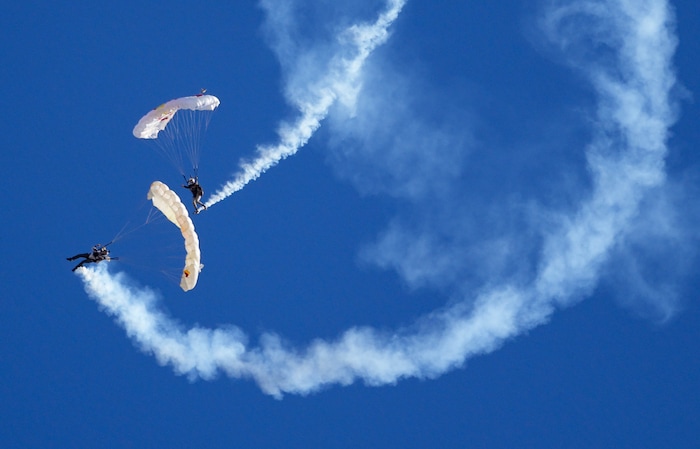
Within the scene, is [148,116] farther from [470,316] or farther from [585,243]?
[585,243]

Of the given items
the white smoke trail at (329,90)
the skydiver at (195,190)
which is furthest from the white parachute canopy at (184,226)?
the white smoke trail at (329,90)

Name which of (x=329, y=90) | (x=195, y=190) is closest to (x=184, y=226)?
(x=195, y=190)

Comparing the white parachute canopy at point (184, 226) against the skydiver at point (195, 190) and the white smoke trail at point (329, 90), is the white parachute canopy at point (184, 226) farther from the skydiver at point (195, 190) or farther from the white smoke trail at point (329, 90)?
the white smoke trail at point (329, 90)

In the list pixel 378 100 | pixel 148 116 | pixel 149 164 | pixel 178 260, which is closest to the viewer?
pixel 148 116

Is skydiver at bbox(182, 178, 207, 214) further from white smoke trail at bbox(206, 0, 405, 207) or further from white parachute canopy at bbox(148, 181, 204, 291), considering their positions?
white smoke trail at bbox(206, 0, 405, 207)

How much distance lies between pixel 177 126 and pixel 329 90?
5629mm

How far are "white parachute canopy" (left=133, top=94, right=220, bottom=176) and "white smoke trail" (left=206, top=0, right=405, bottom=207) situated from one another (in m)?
3.20

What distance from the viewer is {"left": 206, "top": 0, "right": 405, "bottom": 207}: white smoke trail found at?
2777 centimetres

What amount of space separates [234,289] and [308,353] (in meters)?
13.7

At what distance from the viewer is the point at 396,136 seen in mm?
31906

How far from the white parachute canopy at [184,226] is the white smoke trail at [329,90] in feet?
14.6

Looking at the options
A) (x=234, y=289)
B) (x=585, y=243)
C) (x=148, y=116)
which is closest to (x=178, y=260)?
(x=148, y=116)

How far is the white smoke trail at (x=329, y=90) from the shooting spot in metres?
27.8

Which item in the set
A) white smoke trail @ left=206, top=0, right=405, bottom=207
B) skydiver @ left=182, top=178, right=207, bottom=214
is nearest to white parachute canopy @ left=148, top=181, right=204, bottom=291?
skydiver @ left=182, top=178, right=207, bottom=214
